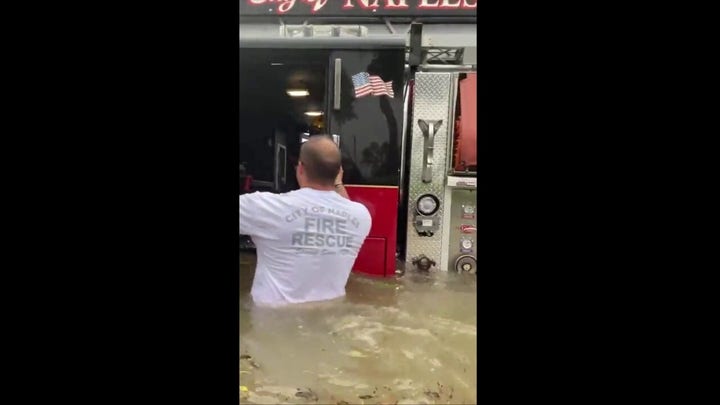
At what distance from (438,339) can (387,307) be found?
17 cm

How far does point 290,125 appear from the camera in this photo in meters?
1.31

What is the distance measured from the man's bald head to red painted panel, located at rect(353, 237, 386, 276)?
21 centimetres

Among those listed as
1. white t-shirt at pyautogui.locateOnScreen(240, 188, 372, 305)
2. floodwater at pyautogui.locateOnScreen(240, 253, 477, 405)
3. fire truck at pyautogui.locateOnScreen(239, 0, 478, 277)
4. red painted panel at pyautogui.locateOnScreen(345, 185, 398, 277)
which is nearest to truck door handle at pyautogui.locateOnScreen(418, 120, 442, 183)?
fire truck at pyautogui.locateOnScreen(239, 0, 478, 277)

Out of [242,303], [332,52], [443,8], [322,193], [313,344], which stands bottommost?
[313,344]

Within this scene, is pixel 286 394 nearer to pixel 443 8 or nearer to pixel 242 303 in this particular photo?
pixel 242 303

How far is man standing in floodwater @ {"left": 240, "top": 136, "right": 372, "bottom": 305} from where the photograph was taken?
1.31 m

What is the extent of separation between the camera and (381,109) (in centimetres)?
137

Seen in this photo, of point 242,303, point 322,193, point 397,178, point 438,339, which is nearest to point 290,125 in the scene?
point 322,193

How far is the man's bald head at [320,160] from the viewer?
4.29 feet

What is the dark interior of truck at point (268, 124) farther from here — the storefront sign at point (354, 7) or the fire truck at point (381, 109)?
the storefront sign at point (354, 7)

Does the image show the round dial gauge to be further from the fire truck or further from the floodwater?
the floodwater

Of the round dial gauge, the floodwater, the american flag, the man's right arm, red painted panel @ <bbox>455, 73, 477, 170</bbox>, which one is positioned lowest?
Answer: the floodwater

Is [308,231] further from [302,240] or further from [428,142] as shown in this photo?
[428,142]

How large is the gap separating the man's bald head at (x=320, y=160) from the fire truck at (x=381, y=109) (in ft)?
0.07
